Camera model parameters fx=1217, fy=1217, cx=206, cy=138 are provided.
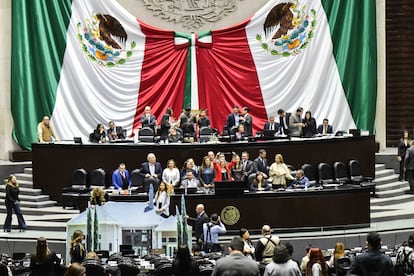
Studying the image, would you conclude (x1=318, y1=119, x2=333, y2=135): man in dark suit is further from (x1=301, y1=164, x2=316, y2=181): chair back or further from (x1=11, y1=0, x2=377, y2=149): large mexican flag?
(x1=11, y1=0, x2=377, y2=149): large mexican flag

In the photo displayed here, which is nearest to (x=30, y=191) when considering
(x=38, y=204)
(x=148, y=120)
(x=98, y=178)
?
(x=38, y=204)

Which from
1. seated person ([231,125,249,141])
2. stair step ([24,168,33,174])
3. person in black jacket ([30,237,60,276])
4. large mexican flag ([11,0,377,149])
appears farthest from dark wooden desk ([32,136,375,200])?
person in black jacket ([30,237,60,276])

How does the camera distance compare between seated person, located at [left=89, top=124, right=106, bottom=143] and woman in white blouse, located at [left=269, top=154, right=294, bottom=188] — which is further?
seated person, located at [left=89, top=124, right=106, bottom=143]

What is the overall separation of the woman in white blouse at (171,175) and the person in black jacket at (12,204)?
3467 millimetres

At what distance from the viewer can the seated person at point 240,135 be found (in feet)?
102

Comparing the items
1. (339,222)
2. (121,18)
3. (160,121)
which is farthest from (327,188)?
(121,18)

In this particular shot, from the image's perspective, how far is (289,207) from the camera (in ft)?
91.0

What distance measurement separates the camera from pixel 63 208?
30500 mm

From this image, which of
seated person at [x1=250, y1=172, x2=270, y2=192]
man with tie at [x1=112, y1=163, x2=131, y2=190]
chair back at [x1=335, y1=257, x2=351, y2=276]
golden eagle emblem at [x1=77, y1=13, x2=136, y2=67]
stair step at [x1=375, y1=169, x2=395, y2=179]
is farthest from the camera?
golden eagle emblem at [x1=77, y1=13, x2=136, y2=67]

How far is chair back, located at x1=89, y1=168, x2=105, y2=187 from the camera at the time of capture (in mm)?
30172

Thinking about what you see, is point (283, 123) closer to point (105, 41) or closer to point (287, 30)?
point (287, 30)

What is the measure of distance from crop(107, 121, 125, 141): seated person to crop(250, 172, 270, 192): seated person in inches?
208

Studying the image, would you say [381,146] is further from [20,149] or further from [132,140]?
[20,149]

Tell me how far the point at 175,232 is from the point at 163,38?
1313cm
